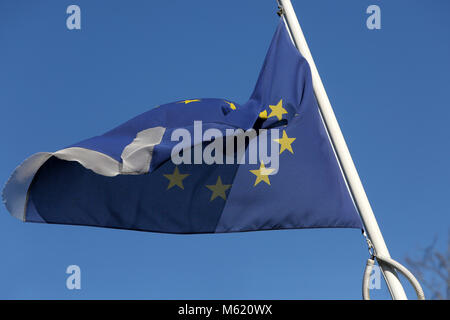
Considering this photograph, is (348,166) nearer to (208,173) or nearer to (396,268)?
(396,268)

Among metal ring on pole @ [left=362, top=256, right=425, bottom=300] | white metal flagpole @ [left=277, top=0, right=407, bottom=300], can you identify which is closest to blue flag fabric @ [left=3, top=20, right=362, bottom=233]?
white metal flagpole @ [left=277, top=0, right=407, bottom=300]

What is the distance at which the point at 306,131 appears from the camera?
693 centimetres

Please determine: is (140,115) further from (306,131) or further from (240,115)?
(306,131)

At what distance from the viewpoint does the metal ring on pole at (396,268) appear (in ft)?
18.1

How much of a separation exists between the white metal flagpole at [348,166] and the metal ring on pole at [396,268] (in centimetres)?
8

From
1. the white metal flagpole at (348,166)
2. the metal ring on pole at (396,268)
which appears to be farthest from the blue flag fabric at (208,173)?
the metal ring on pole at (396,268)

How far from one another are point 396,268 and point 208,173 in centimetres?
255

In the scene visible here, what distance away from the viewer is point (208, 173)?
7.51 meters

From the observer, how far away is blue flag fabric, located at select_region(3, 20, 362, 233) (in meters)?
6.80

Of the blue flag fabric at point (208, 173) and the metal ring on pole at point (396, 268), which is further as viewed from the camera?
the blue flag fabric at point (208, 173)

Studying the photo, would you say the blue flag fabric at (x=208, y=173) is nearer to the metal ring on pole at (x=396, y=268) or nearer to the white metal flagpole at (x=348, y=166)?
the white metal flagpole at (x=348, y=166)
